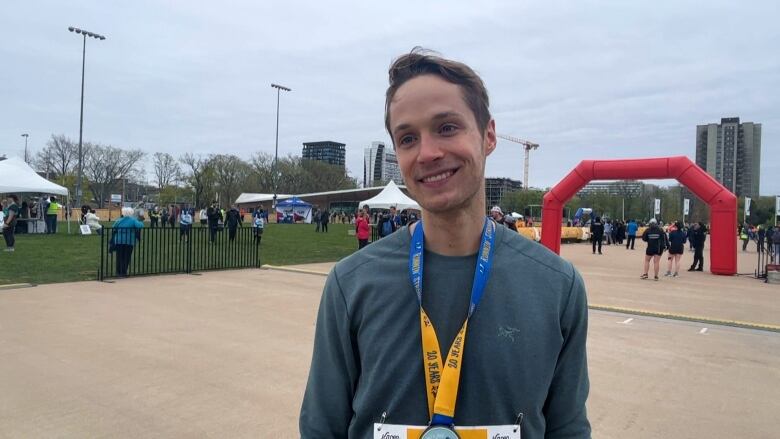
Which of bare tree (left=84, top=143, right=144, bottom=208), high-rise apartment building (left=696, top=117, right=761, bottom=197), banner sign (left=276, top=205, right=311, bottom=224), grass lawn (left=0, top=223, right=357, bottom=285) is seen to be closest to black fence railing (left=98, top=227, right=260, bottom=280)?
grass lawn (left=0, top=223, right=357, bottom=285)

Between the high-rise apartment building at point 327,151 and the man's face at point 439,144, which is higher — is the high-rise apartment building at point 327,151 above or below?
above

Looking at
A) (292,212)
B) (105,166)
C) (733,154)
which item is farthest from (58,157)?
(733,154)

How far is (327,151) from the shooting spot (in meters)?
118

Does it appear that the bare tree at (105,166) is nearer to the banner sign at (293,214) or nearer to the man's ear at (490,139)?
the banner sign at (293,214)

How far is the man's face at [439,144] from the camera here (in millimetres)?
1463

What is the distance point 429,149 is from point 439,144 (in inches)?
1.3

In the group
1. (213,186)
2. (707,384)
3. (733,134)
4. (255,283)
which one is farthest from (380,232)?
(733,134)

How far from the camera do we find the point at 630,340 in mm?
7059

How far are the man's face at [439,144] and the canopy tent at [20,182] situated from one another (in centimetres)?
2554

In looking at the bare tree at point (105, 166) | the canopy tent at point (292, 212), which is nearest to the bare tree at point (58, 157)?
the bare tree at point (105, 166)

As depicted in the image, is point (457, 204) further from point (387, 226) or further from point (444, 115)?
point (387, 226)

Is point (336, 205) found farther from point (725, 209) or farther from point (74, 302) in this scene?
point (74, 302)

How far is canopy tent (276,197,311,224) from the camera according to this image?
194 feet

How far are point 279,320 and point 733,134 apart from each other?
317 feet
